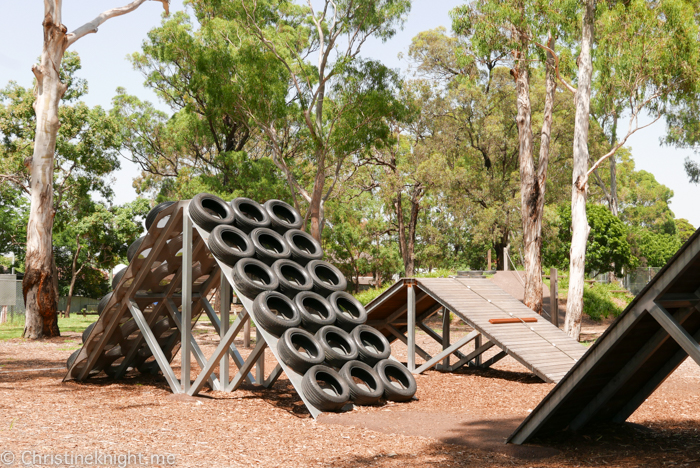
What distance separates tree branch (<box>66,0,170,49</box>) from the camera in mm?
18234

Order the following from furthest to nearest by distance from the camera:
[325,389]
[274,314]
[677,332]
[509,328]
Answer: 1. [509,328]
2. [274,314]
3. [325,389]
4. [677,332]

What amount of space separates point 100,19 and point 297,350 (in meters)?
15.5

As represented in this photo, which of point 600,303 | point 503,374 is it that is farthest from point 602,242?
point 503,374

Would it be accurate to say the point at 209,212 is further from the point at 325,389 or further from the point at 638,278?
the point at 638,278

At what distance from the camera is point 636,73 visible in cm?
1870

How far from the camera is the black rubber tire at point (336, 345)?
7945 mm

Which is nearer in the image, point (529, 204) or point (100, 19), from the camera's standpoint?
point (100, 19)

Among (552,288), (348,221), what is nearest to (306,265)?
(552,288)

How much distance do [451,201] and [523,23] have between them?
16530mm

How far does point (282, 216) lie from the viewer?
10.4 m

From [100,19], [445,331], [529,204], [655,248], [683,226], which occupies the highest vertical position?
[100,19]

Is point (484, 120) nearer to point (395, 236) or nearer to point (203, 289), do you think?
point (395, 236)

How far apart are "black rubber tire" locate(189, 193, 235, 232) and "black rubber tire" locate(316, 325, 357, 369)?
208cm

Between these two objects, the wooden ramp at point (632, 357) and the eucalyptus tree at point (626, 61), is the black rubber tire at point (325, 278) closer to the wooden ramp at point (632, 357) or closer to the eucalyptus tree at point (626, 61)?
the wooden ramp at point (632, 357)
